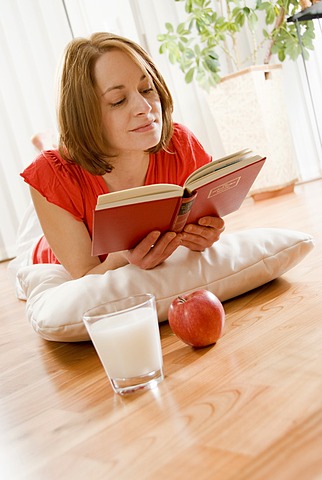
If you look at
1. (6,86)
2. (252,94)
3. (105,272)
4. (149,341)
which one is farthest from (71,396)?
(6,86)

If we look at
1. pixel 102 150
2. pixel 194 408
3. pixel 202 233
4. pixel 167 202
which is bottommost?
pixel 194 408

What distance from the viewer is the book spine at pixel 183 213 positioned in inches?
59.4

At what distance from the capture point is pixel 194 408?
1.10m

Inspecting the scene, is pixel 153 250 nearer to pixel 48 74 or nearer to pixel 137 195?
pixel 137 195

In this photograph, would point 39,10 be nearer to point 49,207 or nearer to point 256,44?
point 256,44

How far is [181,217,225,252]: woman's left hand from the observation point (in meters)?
1.71

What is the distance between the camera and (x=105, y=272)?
186 cm

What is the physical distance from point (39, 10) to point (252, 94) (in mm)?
1567

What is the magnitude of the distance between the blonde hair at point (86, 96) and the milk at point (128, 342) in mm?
701

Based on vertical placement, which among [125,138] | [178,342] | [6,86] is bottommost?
[178,342]

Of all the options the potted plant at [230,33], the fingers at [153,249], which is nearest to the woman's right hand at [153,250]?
the fingers at [153,249]

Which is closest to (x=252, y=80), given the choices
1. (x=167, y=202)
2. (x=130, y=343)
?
(x=167, y=202)

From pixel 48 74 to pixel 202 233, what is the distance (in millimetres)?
3269

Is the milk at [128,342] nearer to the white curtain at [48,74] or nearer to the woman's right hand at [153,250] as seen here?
the woman's right hand at [153,250]
